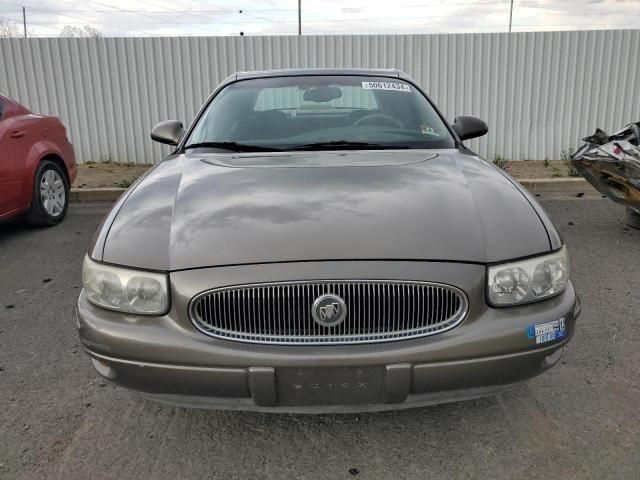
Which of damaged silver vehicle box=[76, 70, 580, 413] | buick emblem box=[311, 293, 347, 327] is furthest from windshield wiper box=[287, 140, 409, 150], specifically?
buick emblem box=[311, 293, 347, 327]

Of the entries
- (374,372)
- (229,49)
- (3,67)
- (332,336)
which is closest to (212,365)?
(332,336)

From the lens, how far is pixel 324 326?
187cm

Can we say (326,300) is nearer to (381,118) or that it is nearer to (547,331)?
(547,331)

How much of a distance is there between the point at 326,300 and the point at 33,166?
181 inches

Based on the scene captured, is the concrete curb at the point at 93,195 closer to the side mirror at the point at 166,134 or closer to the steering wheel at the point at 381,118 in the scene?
the side mirror at the point at 166,134

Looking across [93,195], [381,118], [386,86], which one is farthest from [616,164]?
[93,195]

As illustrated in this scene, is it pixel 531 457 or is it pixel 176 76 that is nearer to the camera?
pixel 531 457

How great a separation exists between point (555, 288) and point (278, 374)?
3.47ft

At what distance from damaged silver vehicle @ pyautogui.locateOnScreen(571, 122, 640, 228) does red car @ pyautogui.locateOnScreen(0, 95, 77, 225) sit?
517cm

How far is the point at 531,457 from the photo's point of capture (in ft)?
7.09

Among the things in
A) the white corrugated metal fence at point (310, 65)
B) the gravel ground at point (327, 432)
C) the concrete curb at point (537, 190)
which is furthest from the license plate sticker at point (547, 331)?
the white corrugated metal fence at point (310, 65)

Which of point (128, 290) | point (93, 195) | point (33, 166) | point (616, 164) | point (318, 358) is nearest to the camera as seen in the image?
point (318, 358)

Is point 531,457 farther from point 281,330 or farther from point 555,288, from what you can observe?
point 281,330

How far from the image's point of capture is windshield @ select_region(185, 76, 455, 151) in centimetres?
312
